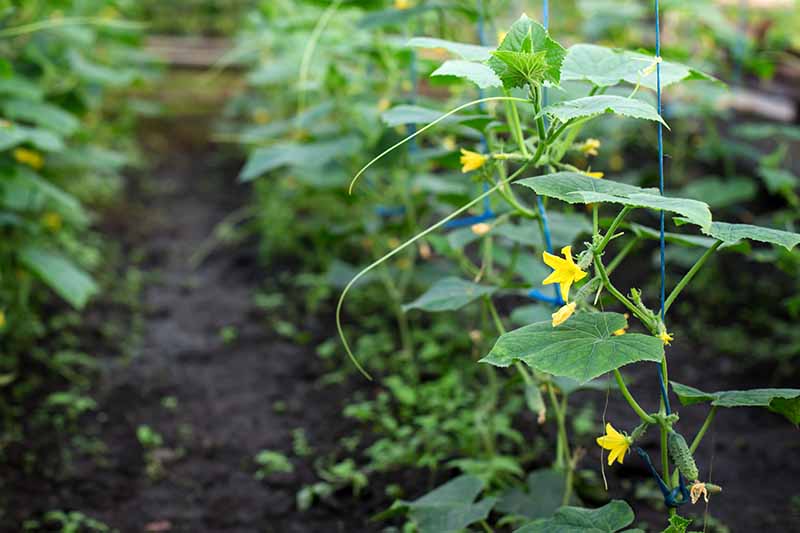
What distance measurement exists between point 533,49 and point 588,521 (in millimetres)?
693

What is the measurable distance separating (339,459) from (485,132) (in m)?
1.00

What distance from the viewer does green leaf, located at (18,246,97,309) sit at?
252cm

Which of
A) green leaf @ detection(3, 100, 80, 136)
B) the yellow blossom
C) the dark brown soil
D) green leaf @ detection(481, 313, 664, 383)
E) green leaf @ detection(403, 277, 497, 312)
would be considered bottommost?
the dark brown soil

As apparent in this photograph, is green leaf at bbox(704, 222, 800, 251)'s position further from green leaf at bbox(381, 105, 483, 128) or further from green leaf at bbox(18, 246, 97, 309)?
green leaf at bbox(18, 246, 97, 309)

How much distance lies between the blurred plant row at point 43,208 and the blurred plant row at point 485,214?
0.62 metres

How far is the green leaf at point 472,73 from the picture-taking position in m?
1.25

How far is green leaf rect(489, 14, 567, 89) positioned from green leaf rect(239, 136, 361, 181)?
1325 millimetres

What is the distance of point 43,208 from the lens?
299 centimetres

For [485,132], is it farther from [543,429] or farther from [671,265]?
[671,265]

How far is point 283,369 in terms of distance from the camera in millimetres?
2777

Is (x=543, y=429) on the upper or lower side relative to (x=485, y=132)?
lower

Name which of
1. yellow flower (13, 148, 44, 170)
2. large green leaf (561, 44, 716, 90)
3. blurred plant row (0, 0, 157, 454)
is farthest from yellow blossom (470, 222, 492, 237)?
yellow flower (13, 148, 44, 170)

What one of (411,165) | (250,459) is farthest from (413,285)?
(250,459)

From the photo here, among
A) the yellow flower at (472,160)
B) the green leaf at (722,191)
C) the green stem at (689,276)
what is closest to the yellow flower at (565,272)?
the green stem at (689,276)
